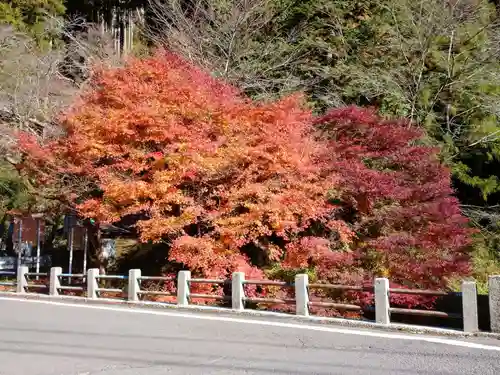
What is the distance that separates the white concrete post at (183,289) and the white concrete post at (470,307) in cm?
693

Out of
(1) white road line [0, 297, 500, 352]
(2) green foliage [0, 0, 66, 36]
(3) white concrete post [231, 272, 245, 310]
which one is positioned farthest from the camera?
(2) green foliage [0, 0, 66, 36]

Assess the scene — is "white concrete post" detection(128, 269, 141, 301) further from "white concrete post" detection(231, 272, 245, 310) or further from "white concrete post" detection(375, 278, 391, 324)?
"white concrete post" detection(375, 278, 391, 324)

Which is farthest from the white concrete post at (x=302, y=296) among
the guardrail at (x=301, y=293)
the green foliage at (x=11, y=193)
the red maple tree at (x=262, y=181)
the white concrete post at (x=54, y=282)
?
the green foliage at (x=11, y=193)

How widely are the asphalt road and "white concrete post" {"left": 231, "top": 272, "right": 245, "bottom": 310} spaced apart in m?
1.40

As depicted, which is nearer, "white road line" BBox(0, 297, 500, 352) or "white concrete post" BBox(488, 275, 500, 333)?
"white road line" BBox(0, 297, 500, 352)

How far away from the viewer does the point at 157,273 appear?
2030cm

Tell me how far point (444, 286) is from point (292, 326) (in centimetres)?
485

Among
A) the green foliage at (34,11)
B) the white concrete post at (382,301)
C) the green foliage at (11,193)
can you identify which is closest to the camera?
the white concrete post at (382,301)

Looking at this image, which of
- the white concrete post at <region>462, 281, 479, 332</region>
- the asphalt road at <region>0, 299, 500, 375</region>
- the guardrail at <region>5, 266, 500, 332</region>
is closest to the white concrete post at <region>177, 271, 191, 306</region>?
the guardrail at <region>5, 266, 500, 332</region>

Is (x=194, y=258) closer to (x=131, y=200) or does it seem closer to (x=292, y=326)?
(x=131, y=200)

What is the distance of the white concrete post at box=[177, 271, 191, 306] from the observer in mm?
13438

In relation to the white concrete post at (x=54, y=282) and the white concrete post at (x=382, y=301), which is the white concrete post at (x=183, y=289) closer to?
the white concrete post at (x=382, y=301)

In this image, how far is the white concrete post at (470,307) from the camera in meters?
9.09

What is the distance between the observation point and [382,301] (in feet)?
33.7
